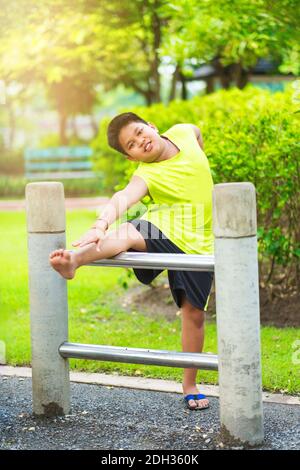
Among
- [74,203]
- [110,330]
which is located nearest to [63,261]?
[110,330]

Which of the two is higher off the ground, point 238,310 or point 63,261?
point 63,261

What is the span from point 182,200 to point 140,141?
1.14 feet

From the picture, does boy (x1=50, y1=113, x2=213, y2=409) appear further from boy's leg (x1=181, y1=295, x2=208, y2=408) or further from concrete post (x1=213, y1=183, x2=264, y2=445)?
concrete post (x1=213, y1=183, x2=264, y2=445)

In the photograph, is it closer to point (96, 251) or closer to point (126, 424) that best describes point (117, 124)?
point (96, 251)

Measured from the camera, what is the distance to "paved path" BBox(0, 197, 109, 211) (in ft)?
48.8

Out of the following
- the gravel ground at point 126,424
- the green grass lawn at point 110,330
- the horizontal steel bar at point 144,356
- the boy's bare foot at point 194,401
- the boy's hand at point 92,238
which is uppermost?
the boy's hand at point 92,238

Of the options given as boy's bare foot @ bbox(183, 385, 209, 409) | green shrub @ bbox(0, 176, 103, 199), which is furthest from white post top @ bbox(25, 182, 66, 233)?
green shrub @ bbox(0, 176, 103, 199)

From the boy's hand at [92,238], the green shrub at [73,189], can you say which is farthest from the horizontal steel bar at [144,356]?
the green shrub at [73,189]

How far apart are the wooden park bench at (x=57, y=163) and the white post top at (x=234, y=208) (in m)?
16.2

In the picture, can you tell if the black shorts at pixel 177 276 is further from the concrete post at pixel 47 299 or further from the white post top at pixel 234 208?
the white post top at pixel 234 208

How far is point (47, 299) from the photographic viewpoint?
12.1 ft

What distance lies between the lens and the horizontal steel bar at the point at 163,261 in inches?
131

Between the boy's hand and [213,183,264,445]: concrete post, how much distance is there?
524mm
